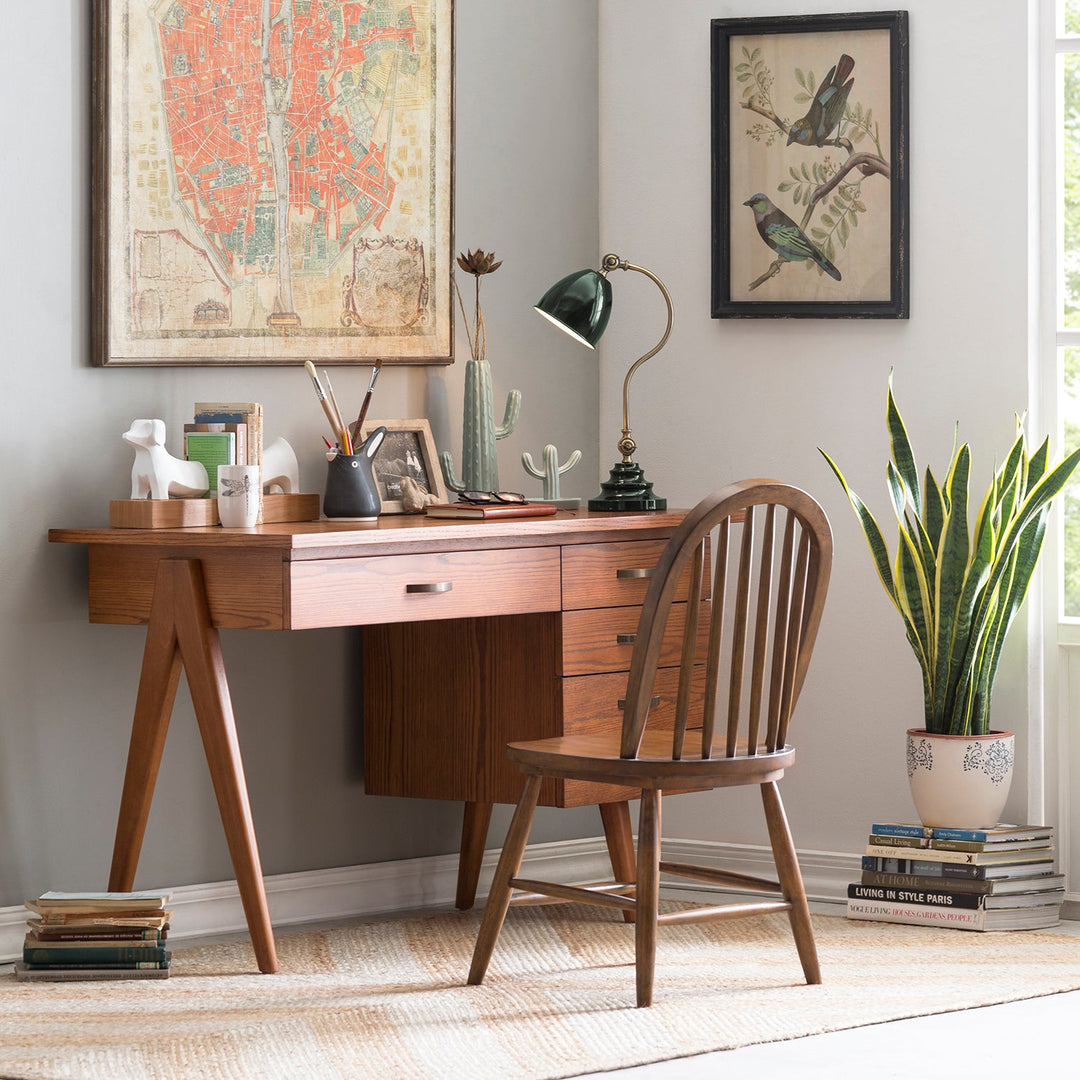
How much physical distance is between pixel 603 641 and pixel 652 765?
2.24 ft

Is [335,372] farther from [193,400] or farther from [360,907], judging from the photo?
[360,907]

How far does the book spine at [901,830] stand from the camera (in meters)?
3.62

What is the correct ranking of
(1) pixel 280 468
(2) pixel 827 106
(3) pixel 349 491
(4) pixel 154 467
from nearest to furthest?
1. (4) pixel 154 467
2. (3) pixel 349 491
3. (1) pixel 280 468
4. (2) pixel 827 106

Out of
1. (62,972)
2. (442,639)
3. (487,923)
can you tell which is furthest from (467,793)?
(62,972)

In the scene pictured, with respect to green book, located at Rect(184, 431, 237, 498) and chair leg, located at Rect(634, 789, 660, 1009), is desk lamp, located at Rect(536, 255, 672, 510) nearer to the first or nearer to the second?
green book, located at Rect(184, 431, 237, 498)

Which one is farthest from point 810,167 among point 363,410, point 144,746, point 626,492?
point 144,746

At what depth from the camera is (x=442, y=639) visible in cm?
364

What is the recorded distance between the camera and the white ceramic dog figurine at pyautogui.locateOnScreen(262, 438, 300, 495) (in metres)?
3.51

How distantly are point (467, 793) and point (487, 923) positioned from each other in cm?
54

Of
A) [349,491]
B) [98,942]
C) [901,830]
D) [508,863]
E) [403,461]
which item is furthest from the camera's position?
[403,461]

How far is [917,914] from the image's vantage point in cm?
360

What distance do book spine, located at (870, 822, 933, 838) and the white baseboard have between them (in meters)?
0.23

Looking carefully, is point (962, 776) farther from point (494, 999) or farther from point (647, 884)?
point (494, 999)

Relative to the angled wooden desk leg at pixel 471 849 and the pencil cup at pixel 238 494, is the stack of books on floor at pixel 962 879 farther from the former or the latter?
the pencil cup at pixel 238 494
